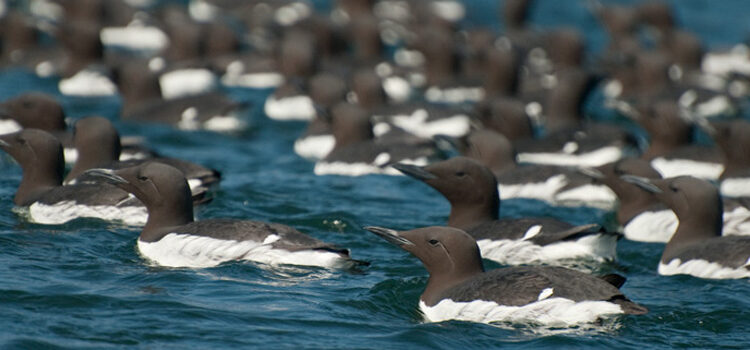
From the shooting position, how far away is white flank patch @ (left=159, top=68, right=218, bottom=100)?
66.1ft

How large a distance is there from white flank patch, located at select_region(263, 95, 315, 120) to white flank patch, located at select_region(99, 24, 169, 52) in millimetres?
6194

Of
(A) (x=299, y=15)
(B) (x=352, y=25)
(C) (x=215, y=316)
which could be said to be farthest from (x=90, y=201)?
(A) (x=299, y=15)

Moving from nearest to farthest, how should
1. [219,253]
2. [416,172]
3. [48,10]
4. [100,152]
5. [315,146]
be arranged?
1. [219,253]
2. [416,172]
3. [100,152]
4. [315,146]
5. [48,10]

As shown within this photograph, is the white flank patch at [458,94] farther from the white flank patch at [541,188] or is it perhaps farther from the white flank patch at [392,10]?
the white flank patch at [541,188]

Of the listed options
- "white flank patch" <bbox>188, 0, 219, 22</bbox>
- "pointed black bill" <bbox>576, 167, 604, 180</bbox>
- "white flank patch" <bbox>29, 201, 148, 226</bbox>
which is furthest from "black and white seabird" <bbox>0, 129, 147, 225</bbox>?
"white flank patch" <bbox>188, 0, 219, 22</bbox>

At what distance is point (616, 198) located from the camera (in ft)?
43.5

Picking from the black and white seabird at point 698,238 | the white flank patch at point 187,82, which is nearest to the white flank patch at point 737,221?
the black and white seabird at point 698,238

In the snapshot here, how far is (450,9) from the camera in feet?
95.5

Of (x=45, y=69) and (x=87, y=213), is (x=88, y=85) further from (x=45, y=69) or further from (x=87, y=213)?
(x=87, y=213)

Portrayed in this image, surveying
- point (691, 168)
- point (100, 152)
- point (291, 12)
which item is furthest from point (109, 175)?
point (291, 12)

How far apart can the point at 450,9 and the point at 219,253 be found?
2035 centimetres

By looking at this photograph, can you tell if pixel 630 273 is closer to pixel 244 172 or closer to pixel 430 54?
pixel 244 172

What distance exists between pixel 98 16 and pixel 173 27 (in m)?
2.65

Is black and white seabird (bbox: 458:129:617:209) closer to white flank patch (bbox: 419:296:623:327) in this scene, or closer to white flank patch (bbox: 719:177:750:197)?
white flank patch (bbox: 719:177:750:197)
